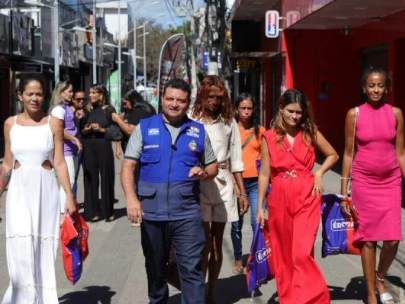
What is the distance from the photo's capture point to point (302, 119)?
6.25 m

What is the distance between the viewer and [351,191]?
6.67 m

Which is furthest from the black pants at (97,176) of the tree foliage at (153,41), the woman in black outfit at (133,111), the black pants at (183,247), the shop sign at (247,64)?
the tree foliage at (153,41)

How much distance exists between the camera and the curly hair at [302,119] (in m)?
6.21

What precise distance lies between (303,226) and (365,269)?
81cm

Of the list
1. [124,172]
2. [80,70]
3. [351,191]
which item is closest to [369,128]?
[351,191]

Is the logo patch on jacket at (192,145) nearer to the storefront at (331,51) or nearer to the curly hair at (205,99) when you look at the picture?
the curly hair at (205,99)

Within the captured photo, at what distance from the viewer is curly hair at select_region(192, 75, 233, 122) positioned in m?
6.56

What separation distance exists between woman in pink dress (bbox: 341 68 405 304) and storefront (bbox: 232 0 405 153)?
337 inches

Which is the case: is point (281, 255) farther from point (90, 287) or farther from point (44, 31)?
point (44, 31)

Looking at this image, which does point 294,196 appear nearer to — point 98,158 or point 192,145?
point 192,145

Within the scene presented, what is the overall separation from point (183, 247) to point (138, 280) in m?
2.15

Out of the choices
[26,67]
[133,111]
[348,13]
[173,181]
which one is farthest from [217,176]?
[26,67]

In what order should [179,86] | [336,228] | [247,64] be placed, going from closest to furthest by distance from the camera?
[179,86], [336,228], [247,64]

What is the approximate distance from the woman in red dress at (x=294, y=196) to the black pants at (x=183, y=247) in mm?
797
